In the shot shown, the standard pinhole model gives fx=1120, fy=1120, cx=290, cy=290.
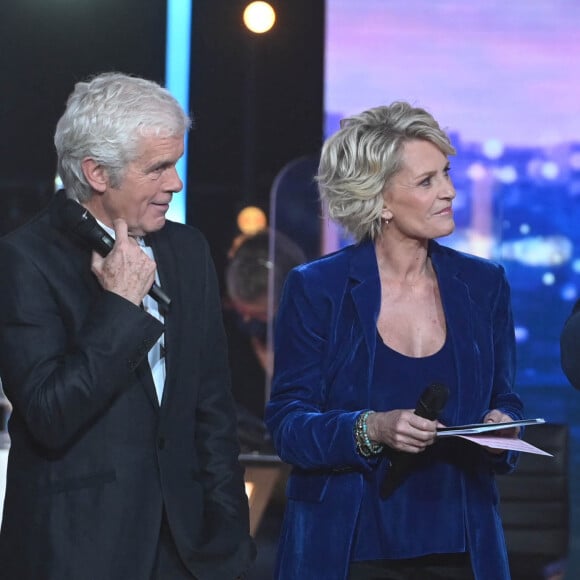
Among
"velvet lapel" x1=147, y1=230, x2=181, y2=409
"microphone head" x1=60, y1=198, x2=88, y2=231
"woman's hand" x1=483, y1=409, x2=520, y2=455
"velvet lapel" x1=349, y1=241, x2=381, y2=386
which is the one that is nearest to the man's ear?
"microphone head" x1=60, y1=198, x2=88, y2=231

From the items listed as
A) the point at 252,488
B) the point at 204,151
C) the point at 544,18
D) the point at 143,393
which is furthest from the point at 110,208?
the point at 544,18

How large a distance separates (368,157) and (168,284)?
0.52 metres

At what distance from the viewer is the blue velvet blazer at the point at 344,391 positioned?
2.18 meters

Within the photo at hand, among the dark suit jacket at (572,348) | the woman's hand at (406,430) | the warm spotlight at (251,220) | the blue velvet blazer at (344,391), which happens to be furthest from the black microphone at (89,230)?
the warm spotlight at (251,220)

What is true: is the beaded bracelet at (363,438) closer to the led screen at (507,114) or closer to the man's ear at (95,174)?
the man's ear at (95,174)

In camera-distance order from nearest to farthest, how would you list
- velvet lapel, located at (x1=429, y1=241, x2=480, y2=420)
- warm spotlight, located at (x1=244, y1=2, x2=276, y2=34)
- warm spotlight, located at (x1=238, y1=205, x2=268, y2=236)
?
velvet lapel, located at (x1=429, y1=241, x2=480, y2=420) → warm spotlight, located at (x1=244, y1=2, x2=276, y2=34) → warm spotlight, located at (x1=238, y1=205, x2=268, y2=236)

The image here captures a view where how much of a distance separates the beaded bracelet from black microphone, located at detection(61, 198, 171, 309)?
1.44ft

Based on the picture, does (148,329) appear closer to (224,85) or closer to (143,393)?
(143,393)

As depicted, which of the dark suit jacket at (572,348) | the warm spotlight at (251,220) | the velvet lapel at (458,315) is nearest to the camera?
the dark suit jacket at (572,348)

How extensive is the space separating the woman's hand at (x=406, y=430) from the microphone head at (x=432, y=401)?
0.01 metres

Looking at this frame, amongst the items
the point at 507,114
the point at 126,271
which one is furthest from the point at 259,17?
the point at 126,271

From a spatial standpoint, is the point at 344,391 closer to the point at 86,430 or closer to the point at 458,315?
the point at 458,315

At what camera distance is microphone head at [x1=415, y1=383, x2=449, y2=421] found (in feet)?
6.49

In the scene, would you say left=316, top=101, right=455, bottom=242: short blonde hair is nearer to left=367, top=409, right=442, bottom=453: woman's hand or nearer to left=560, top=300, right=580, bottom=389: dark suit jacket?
left=367, top=409, right=442, bottom=453: woman's hand
